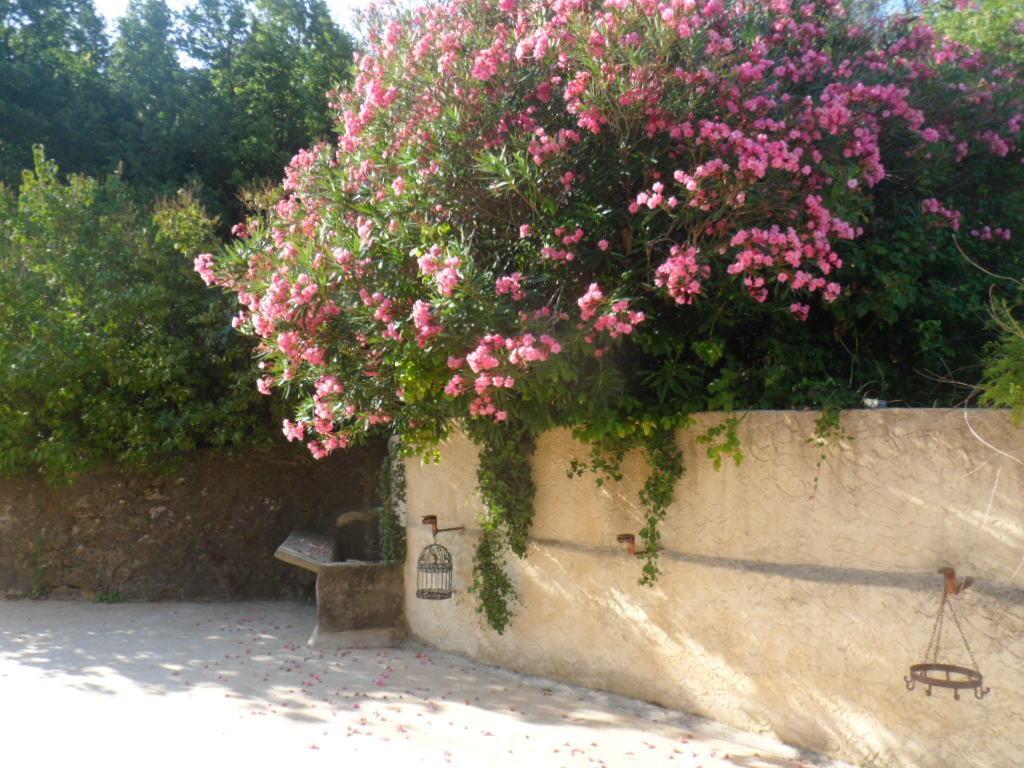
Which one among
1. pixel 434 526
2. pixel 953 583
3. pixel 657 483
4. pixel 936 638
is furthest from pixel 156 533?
pixel 953 583

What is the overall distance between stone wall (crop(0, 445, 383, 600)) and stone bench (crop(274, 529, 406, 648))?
2.47 meters

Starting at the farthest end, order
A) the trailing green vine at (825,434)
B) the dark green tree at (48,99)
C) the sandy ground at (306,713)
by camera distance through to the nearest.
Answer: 1. the dark green tree at (48,99)
2. the sandy ground at (306,713)
3. the trailing green vine at (825,434)

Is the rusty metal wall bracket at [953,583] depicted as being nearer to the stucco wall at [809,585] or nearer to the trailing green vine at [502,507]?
the stucco wall at [809,585]

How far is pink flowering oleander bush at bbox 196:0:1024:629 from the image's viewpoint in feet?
15.9

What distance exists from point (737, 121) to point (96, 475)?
8155mm

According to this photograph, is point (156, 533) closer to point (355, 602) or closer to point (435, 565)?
point (355, 602)

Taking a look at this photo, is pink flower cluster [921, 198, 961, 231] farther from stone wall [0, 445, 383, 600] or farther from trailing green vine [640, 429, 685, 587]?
stone wall [0, 445, 383, 600]

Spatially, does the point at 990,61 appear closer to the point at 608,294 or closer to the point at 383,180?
the point at 608,294

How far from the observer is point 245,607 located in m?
9.81

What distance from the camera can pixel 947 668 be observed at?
4113 mm

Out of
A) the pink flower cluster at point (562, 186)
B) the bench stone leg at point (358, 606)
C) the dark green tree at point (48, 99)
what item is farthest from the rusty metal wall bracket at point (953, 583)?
the dark green tree at point (48, 99)

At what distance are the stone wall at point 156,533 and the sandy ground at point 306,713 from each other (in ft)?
6.60

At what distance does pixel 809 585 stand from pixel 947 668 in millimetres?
822

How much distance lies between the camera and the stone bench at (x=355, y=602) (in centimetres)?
775
